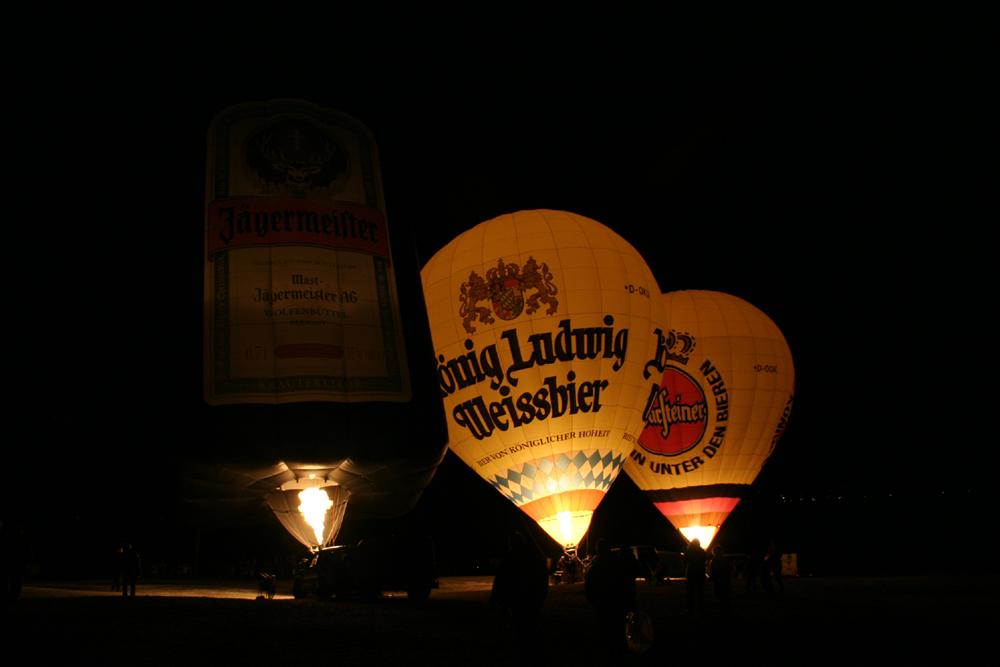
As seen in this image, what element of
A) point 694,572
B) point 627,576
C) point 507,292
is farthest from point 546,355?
point 627,576

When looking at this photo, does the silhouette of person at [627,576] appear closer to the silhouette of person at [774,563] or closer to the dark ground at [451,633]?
the dark ground at [451,633]

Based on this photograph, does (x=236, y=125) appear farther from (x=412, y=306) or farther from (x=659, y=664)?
(x=659, y=664)

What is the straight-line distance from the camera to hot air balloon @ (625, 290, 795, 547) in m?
21.3

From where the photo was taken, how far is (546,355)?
16.4 metres

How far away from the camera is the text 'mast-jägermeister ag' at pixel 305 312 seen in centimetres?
933

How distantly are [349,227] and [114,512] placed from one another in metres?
4.48

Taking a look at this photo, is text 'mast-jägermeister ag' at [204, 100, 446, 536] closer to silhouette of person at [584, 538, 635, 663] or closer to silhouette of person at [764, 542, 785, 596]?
silhouette of person at [584, 538, 635, 663]

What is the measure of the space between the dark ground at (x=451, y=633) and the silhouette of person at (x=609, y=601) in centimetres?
32

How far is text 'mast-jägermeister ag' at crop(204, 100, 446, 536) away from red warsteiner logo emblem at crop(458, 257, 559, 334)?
5.54 m

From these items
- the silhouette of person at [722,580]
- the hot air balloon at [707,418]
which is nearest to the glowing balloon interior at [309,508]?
the silhouette of person at [722,580]

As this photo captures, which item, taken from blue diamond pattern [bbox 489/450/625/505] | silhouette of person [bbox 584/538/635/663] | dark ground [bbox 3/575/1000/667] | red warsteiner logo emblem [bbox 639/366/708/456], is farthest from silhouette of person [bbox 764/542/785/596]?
silhouette of person [bbox 584/538/635/663]

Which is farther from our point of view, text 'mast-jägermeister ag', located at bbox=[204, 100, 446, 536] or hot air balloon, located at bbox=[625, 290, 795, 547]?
hot air balloon, located at bbox=[625, 290, 795, 547]

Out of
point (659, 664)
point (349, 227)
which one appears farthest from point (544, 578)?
point (349, 227)

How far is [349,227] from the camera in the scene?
35.1 ft
